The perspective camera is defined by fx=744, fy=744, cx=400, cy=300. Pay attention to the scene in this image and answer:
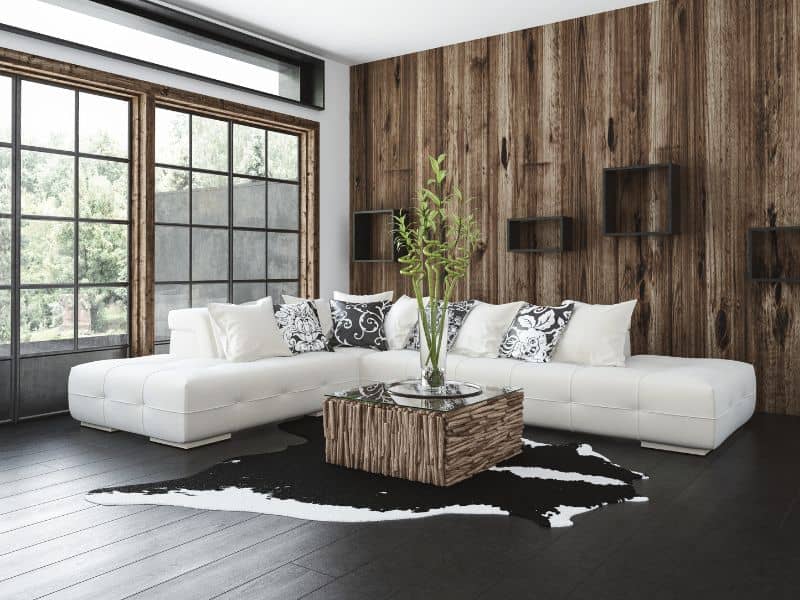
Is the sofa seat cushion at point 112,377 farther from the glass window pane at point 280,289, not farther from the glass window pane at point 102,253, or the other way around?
the glass window pane at point 280,289

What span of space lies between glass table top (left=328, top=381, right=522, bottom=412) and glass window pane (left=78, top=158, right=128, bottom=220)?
241 cm

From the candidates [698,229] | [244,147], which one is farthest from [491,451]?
[244,147]

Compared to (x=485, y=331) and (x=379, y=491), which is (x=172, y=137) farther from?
(x=379, y=491)

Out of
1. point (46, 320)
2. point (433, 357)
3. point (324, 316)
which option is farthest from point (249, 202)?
point (433, 357)

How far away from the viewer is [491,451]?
343 centimetres

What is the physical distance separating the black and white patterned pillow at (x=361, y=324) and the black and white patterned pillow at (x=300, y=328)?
0.54 feet

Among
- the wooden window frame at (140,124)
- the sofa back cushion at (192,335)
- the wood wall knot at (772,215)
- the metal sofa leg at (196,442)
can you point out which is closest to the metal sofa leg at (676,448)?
the wood wall knot at (772,215)

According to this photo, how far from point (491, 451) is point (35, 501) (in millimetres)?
1933

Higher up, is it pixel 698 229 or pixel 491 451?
pixel 698 229

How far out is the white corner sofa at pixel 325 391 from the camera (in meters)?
3.75

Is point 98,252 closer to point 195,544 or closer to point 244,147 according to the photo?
point 244,147

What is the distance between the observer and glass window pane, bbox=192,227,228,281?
552cm

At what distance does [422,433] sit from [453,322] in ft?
6.29

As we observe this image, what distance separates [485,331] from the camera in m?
4.84
